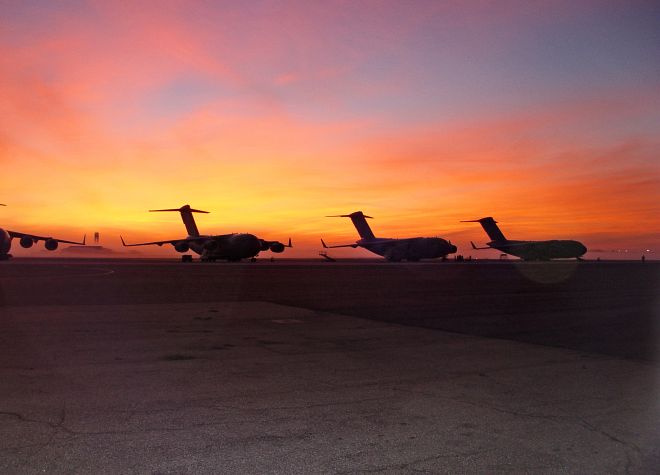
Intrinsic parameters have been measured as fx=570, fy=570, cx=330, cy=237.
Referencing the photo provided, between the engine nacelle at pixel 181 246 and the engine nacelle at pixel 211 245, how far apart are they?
6511mm

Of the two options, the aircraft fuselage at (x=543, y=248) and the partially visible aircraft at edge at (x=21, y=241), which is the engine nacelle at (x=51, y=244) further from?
the aircraft fuselage at (x=543, y=248)

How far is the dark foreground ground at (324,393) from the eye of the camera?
201 inches

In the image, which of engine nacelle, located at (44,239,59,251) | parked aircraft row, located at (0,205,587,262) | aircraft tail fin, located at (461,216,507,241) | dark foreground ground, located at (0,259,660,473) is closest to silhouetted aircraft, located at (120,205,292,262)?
parked aircraft row, located at (0,205,587,262)

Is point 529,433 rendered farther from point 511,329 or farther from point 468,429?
point 511,329

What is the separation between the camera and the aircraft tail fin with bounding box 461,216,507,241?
9228 centimetres

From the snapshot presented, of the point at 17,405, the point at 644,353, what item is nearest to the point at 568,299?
the point at 644,353

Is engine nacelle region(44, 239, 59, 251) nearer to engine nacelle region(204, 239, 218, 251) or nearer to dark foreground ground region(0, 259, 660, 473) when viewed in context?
engine nacelle region(204, 239, 218, 251)

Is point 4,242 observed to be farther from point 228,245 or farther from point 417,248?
point 417,248

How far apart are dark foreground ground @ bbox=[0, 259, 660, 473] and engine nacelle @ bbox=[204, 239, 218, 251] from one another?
5261 cm

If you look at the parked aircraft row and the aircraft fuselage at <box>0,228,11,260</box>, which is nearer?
the aircraft fuselage at <box>0,228,11,260</box>

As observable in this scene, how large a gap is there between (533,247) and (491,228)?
7.13 m

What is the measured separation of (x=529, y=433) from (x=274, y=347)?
5.72 m

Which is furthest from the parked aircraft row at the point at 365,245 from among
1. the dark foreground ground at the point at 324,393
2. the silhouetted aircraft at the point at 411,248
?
the dark foreground ground at the point at 324,393

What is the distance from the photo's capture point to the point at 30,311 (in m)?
15.2
